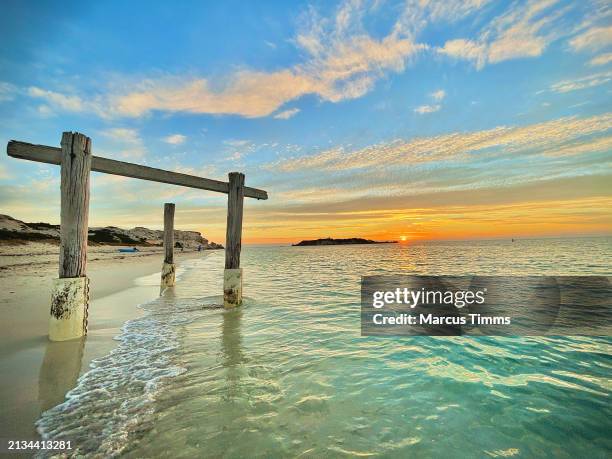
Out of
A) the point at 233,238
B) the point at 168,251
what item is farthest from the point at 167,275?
the point at 233,238

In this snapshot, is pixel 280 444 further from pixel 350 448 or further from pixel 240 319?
pixel 240 319

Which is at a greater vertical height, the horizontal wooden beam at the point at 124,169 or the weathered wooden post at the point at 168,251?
the horizontal wooden beam at the point at 124,169

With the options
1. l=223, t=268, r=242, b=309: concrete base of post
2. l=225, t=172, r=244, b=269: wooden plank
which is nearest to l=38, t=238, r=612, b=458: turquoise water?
l=223, t=268, r=242, b=309: concrete base of post

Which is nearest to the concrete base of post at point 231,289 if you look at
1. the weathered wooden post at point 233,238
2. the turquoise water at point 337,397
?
the weathered wooden post at point 233,238

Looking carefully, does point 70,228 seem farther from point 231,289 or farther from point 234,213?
point 231,289

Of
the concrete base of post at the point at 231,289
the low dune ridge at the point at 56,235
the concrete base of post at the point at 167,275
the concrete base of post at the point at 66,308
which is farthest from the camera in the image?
the low dune ridge at the point at 56,235

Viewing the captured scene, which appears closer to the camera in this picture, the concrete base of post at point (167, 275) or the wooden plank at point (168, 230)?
the concrete base of post at point (167, 275)

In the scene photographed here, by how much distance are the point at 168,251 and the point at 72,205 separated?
813 centimetres

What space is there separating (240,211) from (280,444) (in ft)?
22.1

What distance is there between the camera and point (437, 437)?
2973 millimetres

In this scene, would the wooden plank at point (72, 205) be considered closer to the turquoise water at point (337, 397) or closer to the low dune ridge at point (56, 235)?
the turquoise water at point (337, 397)

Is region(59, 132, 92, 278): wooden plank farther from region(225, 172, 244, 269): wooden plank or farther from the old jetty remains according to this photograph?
region(225, 172, 244, 269): wooden plank

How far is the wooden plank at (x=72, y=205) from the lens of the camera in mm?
5504

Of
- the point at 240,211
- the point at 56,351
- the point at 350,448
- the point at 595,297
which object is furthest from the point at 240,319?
the point at 595,297
